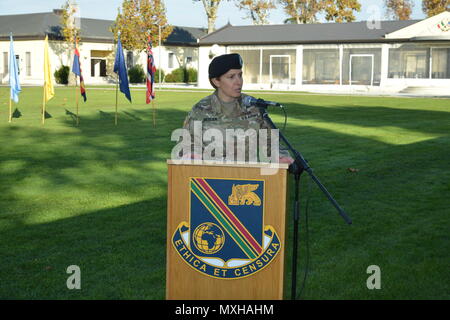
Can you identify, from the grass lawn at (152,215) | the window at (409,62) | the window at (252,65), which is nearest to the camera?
the grass lawn at (152,215)

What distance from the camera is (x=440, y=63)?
50.1 metres

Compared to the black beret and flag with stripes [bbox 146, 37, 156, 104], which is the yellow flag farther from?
the black beret

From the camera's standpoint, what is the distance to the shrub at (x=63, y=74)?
60.9 metres

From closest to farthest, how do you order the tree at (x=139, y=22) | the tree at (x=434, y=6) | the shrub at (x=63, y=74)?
the shrub at (x=63, y=74)
the tree at (x=139, y=22)
the tree at (x=434, y=6)

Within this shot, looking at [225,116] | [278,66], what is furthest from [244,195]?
[278,66]

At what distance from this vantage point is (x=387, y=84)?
2047 inches

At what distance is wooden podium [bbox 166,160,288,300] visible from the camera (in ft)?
14.0

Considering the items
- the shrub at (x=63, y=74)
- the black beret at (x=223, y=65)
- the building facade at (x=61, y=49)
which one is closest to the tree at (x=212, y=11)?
the building facade at (x=61, y=49)

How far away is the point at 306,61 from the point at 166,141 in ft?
136

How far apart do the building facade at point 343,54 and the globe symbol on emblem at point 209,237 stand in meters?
44.9

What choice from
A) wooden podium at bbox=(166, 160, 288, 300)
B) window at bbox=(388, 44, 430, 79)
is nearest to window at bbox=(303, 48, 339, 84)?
window at bbox=(388, 44, 430, 79)

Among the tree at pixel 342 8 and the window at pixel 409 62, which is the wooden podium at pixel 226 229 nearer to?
the window at pixel 409 62

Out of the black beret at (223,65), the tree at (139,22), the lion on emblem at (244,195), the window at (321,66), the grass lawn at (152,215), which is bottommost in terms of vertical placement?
the grass lawn at (152,215)

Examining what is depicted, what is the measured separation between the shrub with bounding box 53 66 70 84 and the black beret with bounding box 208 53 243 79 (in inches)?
2278
